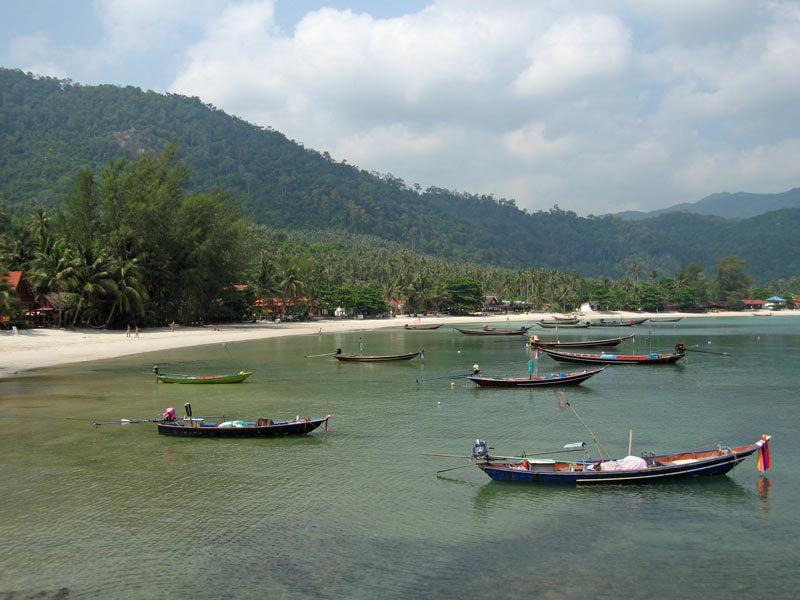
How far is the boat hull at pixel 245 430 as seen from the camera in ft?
71.7

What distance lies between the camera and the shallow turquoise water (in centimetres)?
1169

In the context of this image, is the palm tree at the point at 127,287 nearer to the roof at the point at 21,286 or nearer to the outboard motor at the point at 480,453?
the roof at the point at 21,286

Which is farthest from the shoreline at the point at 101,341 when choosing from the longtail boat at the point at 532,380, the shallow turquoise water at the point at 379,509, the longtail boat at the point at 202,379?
the longtail boat at the point at 532,380

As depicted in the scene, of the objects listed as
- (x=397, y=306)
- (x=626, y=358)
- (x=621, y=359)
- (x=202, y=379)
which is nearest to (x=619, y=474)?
(x=202, y=379)

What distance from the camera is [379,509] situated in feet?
50.4

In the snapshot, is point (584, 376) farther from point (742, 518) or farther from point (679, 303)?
point (679, 303)

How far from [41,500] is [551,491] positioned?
41.8 ft

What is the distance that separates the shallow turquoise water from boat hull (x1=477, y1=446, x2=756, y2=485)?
268 millimetres

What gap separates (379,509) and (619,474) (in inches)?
241

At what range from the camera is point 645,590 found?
36.8 ft

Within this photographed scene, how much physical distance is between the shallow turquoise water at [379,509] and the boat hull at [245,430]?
319mm

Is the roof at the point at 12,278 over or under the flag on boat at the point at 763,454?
over

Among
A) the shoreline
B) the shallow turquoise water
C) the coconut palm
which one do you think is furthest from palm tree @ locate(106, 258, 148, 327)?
the shallow turquoise water

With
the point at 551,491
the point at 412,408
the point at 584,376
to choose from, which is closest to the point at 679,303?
the point at 584,376
